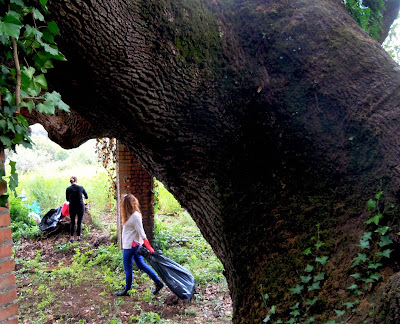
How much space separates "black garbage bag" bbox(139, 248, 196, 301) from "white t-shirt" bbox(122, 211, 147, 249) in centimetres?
22

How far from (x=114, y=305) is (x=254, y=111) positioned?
4666 millimetres

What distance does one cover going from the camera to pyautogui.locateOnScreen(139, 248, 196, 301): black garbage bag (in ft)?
18.0

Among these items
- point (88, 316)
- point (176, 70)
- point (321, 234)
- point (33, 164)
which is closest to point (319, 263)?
point (321, 234)

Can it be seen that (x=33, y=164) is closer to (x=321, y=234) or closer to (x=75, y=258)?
(x=75, y=258)

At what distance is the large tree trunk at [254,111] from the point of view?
2.01m

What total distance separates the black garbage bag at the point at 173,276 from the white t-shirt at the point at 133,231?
0.73 feet

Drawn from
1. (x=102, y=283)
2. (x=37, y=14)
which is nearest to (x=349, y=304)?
(x=37, y=14)

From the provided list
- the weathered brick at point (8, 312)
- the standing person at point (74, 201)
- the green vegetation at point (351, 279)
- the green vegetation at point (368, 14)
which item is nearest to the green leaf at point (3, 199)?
the weathered brick at point (8, 312)

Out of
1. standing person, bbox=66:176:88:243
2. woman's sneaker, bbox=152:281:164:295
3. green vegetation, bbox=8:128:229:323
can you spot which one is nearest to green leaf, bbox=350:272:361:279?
green vegetation, bbox=8:128:229:323

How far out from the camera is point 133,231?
567 centimetres

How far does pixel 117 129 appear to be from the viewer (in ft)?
7.93

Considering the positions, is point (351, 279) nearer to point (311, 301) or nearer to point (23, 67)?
point (311, 301)

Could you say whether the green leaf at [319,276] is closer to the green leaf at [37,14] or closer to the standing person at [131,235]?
the green leaf at [37,14]

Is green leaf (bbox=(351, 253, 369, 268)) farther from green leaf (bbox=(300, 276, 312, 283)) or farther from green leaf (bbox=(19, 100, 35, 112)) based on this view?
green leaf (bbox=(19, 100, 35, 112))
